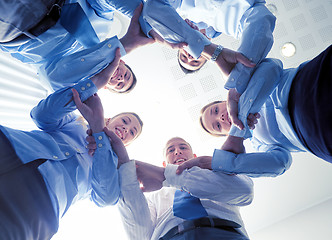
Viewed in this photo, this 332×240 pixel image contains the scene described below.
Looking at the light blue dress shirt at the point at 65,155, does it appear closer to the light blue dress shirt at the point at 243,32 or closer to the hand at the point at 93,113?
the hand at the point at 93,113

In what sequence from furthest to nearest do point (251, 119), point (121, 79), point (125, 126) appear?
point (121, 79), point (125, 126), point (251, 119)

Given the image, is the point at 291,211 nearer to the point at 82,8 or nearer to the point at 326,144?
the point at 326,144

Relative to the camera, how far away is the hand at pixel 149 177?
5.53 feet

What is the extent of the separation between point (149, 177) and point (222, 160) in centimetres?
51

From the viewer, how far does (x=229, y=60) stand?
1.54 m

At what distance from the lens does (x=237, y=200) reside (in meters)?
1.63

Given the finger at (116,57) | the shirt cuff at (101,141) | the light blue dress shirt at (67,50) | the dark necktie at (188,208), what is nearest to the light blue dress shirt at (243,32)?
the light blue dress shirt at (67,50)

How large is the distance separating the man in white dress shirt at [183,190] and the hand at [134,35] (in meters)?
0.68

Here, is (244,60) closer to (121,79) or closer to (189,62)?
(189,62)

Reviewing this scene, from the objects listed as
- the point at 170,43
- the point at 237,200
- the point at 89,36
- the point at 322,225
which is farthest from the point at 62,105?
the point at 322,225

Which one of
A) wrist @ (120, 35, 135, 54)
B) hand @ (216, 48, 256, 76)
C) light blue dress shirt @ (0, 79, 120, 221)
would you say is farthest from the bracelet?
light blue dress shirt @ (0, 79, 120, 221)

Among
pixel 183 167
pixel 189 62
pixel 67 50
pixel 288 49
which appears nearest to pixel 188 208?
pixel 183 167

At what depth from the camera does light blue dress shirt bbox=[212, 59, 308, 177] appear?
4.85 feet

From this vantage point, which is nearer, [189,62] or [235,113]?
[235,113]
